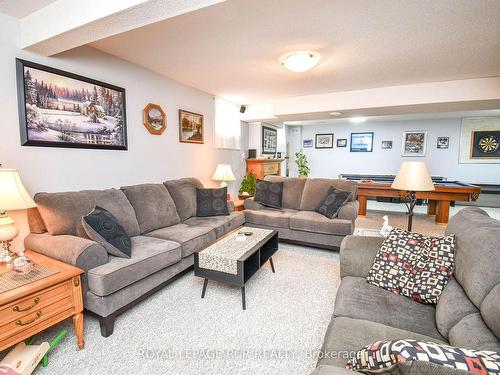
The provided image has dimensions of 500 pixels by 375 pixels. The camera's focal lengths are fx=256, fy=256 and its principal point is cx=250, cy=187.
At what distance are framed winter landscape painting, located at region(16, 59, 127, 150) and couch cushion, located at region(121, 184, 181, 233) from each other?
1.88 feet

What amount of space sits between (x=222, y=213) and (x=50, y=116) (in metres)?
2.13

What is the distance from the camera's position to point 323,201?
145 inches

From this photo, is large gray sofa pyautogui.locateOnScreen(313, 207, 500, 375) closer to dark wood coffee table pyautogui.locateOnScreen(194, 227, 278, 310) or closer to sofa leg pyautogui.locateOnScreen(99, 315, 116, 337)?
dark wood coffee table pyautogui.locateOnScreen(194, 227, 278, 310)

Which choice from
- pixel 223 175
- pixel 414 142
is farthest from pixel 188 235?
pixel 414 142

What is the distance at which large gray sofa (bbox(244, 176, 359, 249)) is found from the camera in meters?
3.28

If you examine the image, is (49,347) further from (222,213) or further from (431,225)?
(431,225)

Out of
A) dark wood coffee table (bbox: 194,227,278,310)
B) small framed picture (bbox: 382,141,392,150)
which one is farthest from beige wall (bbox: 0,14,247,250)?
small framed picture (bbox: 382,141,392,150)

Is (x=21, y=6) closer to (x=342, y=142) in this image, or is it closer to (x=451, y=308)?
(x=451, y=308)

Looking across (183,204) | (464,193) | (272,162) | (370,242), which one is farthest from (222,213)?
(464,193)

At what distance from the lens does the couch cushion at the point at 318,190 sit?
3.82m

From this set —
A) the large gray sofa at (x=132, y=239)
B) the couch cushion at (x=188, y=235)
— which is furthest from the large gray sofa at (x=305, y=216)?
the couch cushion at (x=188, y=235)

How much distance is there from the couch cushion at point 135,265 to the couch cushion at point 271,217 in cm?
152

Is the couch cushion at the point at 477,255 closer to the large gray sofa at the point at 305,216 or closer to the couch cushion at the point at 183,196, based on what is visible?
the large gray sofa at the point at 305,216

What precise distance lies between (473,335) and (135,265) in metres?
2.01
